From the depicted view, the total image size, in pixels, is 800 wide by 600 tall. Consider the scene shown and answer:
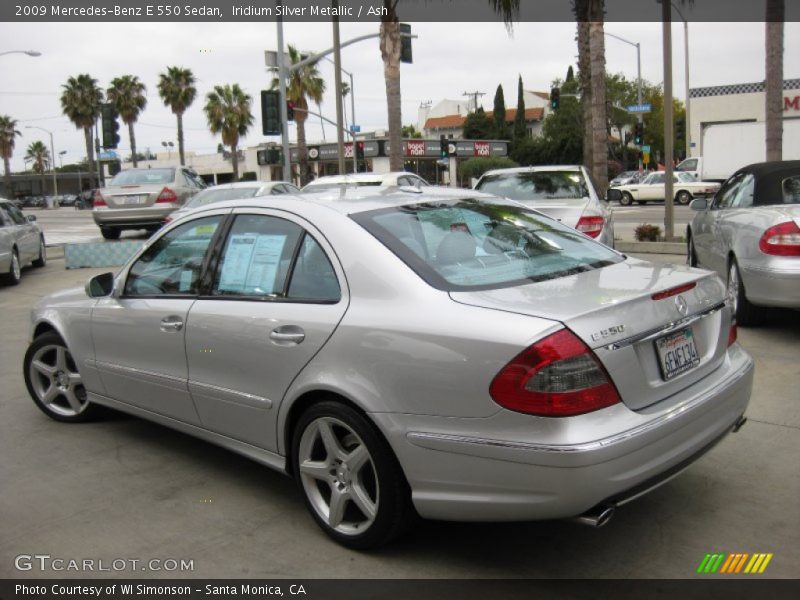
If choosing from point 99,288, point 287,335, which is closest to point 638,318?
point 287,335

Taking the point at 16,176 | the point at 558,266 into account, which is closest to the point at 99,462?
the point at 558,266

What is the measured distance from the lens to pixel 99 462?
4668 mm

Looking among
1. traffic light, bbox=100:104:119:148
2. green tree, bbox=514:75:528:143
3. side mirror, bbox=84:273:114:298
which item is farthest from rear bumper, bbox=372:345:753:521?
green tree, bbox=514:75:528:143

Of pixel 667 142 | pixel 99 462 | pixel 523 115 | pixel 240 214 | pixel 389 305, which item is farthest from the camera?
pixel 523 115

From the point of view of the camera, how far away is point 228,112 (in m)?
56.3

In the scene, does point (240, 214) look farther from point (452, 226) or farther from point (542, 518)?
point (542, 518)

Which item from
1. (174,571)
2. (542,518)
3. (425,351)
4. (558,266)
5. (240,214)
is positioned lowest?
(174,571)

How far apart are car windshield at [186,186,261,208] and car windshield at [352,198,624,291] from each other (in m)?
10.8

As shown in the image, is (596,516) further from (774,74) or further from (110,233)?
(110,233)

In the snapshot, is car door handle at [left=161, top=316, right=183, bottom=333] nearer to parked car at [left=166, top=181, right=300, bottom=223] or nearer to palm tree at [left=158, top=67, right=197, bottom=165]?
parked car at [left=166, top=181, right=300, bottom=223]

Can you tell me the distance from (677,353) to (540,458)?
0.82 metres

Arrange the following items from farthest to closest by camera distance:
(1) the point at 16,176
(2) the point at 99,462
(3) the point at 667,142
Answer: (1) the point at 16,176
(3) the point at 667,142
(2) the point at 99,462

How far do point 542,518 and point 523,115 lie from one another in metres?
88.2

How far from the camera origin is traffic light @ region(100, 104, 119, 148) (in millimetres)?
21188
